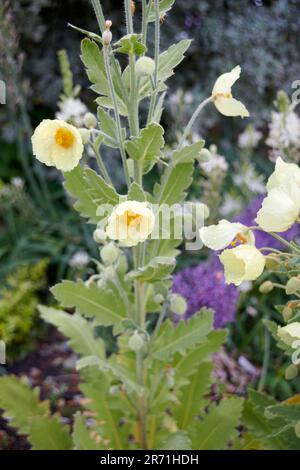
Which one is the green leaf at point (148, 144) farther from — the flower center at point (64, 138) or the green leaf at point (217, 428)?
the green leaf at point (217, 428)

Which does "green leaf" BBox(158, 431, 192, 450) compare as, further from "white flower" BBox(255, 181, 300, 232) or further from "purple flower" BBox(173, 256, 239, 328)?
"white flower" BBox(255, 181, 300, 232)

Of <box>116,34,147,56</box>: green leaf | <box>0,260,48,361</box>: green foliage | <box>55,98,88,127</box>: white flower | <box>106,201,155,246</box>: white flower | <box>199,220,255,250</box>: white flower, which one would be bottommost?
<box>0,260,48,361</box>: green foliage

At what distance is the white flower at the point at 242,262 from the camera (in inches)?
44.5

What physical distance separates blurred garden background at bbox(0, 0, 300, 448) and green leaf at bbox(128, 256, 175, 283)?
638 millimetres

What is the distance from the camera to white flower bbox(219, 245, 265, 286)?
113 cm

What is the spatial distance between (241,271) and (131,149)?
0.37 metres

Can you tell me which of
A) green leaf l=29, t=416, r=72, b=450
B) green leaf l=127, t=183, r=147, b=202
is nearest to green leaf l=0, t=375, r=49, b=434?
green leaf l=29, t=416, r=72, b=450

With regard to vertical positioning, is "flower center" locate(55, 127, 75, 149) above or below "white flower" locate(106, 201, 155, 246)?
above

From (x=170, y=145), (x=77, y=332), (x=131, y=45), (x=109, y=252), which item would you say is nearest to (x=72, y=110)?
(x=170, y=145)

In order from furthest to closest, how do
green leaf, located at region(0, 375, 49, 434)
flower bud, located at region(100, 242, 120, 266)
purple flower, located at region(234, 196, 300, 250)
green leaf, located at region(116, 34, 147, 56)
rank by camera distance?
purple flower, located at region(234, 196, 300, 250) → green leaf, located at region(0, 375, 49, 434) → flower bud, located at region(100, 242, 120, 266) → green leaf, located at region(116, 34, 147, 56)

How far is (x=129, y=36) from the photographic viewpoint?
122 centimetres


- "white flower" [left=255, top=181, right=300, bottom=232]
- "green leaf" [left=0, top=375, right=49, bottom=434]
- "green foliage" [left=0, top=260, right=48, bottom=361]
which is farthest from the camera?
"green foliage" [left=0, top=260, right=48, bottom=361]

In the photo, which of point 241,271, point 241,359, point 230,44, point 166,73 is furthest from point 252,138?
point 241,271
